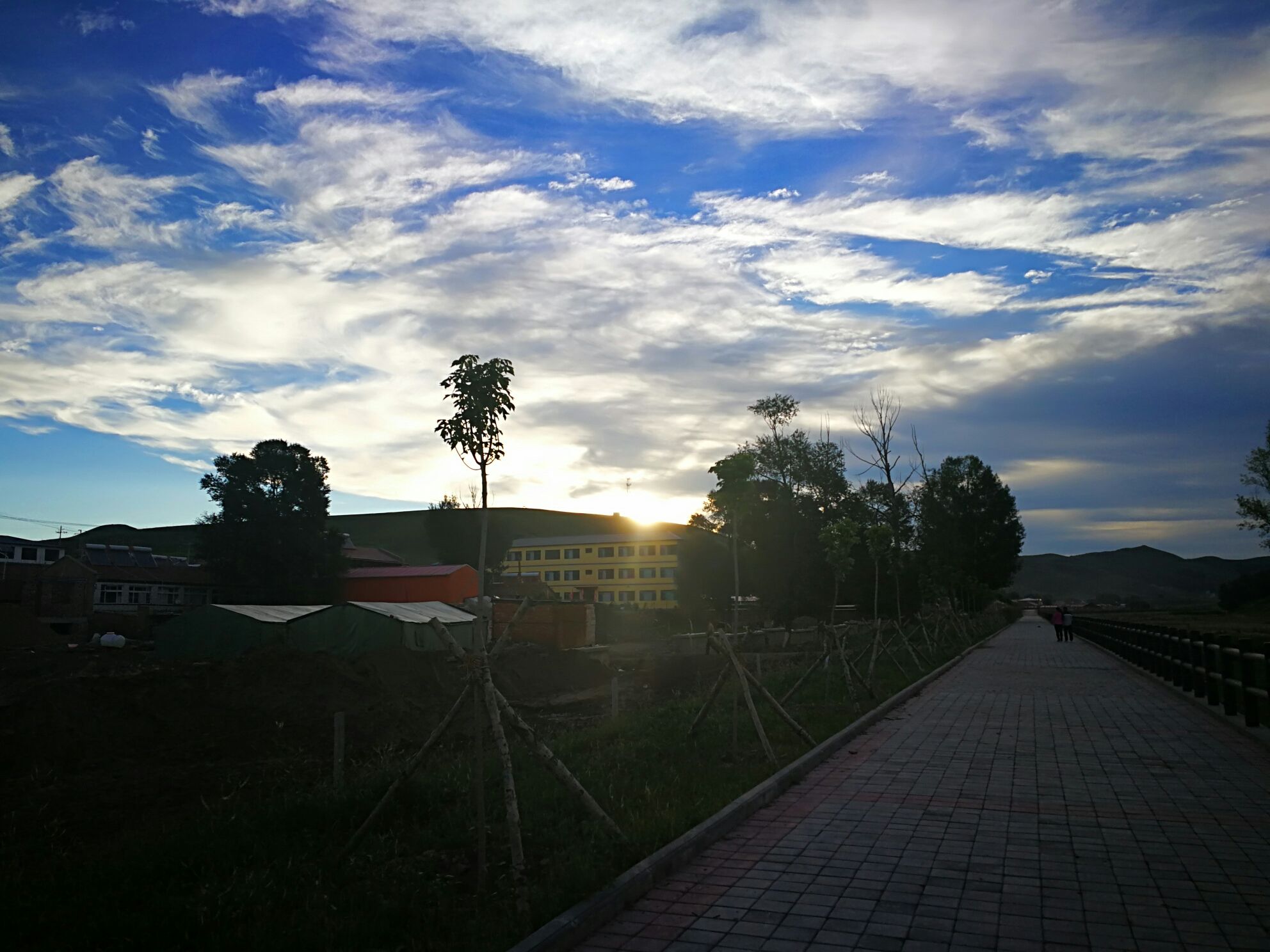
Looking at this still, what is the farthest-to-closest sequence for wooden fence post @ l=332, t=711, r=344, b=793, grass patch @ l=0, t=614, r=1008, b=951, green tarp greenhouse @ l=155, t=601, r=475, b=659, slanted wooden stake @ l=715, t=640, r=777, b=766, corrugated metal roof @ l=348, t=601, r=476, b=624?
corrugated metal roof @ l=348, t=601, r=476, b=624 < green tarp greenhouse @ l=155, t=601, r=475, b=659 < slanted wooden stake @ l=715, t=640, r=777, b=766 < wooden fence post @ l=332, t=711, r=344, b=793 < grass patch @ l=0, t=614, r=1008, b=951

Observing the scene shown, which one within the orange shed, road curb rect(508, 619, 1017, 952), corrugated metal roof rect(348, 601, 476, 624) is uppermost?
the orange shed

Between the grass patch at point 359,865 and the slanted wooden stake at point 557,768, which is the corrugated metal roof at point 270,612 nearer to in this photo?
the grass patch at point 359,865

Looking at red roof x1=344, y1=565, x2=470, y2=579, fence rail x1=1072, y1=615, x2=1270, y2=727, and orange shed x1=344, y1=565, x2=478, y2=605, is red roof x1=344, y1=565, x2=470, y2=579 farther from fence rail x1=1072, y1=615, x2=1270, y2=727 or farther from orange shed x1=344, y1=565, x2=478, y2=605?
fence rail x1=1072, y1=615, x2=1270, y2=727

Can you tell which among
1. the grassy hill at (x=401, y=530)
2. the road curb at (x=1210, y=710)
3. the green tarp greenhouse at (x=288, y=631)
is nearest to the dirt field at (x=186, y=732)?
the green tarp greenhouse at (x=288, y=631)

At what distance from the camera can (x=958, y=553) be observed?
6053cm

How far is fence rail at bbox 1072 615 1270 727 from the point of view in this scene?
37.9 feet

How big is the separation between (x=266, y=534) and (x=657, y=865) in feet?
206

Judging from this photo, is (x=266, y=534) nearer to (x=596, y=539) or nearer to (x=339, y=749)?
(x=596, y=539)

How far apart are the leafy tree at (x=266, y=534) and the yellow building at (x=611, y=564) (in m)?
27.0

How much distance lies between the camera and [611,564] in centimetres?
9581

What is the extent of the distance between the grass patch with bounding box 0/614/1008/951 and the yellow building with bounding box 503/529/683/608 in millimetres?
78698

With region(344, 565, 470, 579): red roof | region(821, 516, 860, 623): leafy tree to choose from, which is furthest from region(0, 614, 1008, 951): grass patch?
region(344, 565, 470, 579): red roof

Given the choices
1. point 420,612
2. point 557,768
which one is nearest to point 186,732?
point 557,768

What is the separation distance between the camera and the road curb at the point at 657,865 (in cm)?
451
